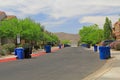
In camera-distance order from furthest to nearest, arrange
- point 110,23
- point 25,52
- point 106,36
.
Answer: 1. point 110,23
2. point 106,36
3. point 25,52

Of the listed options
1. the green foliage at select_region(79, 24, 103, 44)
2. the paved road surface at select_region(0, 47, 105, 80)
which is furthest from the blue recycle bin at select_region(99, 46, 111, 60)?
the green foliage at select_region(79, 24, 103, 44)

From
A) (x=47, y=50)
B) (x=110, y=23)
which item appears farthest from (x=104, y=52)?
(x=110, y=23)

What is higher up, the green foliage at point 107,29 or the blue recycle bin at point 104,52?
the green foliage at point 107,29

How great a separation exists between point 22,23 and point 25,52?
34220 millimetres

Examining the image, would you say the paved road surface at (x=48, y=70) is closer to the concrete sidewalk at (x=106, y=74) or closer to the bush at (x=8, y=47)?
the concrete sidewalk at (x=106, y=74)

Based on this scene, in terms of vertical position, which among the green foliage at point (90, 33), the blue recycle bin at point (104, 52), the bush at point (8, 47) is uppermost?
the green foliage at point (90, 33)

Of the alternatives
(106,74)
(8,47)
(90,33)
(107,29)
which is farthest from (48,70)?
(90,33)

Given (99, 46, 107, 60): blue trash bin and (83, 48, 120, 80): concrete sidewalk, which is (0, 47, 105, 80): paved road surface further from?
(99, 46, 107, 60): blue trash bin

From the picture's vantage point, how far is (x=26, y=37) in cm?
6906

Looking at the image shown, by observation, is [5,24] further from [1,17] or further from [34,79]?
[34,79]

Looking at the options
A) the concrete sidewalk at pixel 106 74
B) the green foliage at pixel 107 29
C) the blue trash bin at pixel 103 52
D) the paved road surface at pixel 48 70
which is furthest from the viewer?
the green foliage at pixel 107 29

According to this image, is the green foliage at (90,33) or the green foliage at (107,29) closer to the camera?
the green foliage at (107,29)

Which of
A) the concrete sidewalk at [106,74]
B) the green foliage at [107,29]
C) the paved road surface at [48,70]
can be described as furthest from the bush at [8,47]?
the green foliage at [107,29]

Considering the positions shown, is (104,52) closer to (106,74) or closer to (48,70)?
(48,70)
